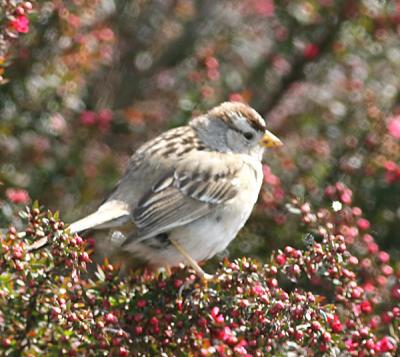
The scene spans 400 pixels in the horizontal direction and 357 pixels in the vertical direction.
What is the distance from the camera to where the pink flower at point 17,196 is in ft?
14.0

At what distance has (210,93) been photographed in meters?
5.22

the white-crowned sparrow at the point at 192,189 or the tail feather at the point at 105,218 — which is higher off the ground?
the white-crowned sparrow at the point at 192,189

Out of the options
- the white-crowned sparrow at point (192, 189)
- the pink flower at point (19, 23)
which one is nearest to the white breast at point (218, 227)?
the white-crowned sparrow at point (192, 189)

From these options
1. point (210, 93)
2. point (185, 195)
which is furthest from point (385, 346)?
point (210, 93)

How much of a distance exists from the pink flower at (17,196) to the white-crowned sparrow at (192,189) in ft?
0.99

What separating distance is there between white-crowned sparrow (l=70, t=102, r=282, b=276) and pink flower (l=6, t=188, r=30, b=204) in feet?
0.99

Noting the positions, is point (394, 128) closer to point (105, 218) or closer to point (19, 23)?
point (105, 218)

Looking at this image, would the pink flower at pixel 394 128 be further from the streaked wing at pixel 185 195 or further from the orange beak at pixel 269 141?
the streaked wing at pixel 185 195

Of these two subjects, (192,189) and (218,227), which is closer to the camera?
(218,227)

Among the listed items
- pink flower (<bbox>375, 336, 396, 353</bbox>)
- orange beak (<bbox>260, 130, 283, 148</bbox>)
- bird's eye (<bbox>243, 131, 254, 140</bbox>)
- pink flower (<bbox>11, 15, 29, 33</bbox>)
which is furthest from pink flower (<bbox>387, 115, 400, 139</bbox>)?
pink flower (<bbox>11, 15, 29, 33</bbox>)

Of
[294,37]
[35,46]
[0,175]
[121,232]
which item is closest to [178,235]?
[121,232]

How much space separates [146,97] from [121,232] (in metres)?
1.31

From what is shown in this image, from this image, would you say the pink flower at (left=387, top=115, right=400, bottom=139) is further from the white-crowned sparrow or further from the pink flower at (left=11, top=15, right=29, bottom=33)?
the pink flower at (left=11, top=15, right=29, bottom=33)

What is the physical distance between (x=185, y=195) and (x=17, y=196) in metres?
0.88
